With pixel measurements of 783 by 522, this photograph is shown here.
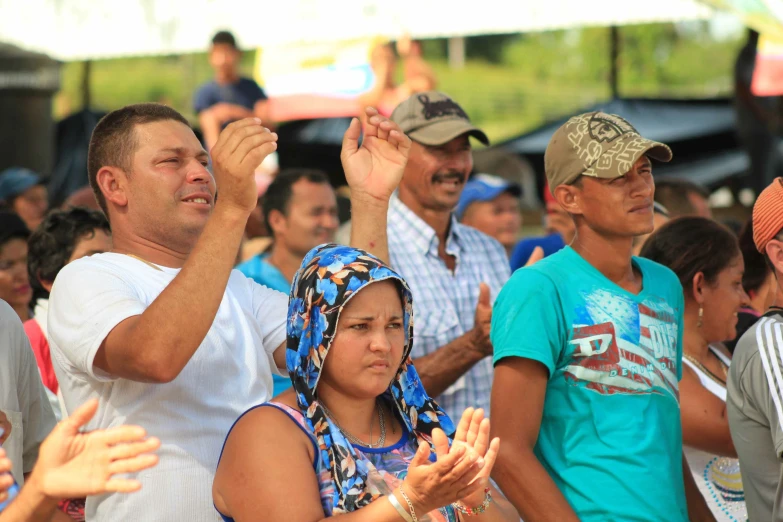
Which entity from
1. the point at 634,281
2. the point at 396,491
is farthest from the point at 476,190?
the point at 396,491

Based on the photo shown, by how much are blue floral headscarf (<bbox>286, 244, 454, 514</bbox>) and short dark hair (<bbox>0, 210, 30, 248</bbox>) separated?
2.71 metres

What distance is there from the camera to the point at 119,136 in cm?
290

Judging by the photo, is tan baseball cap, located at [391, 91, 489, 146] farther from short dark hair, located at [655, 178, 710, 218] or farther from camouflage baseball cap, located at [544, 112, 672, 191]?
short dark hair, located at [655, 178, 710, 218]

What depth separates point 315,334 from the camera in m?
2.53

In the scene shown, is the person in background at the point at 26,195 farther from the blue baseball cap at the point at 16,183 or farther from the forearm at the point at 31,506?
the forearm at the point at 31,506

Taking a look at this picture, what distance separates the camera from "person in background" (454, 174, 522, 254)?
6.69m

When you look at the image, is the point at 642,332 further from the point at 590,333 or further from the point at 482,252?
Result: the point at 482,252

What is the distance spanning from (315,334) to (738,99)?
8.04 meters

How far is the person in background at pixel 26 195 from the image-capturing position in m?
7.42

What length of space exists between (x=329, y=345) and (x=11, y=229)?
2.91 meters

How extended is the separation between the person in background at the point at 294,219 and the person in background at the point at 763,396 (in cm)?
274

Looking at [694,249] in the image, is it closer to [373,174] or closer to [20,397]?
[373,174]

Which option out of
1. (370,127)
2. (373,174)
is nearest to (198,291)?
(373,174)

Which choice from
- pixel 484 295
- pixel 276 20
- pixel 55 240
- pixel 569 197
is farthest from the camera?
pixel 276 20
